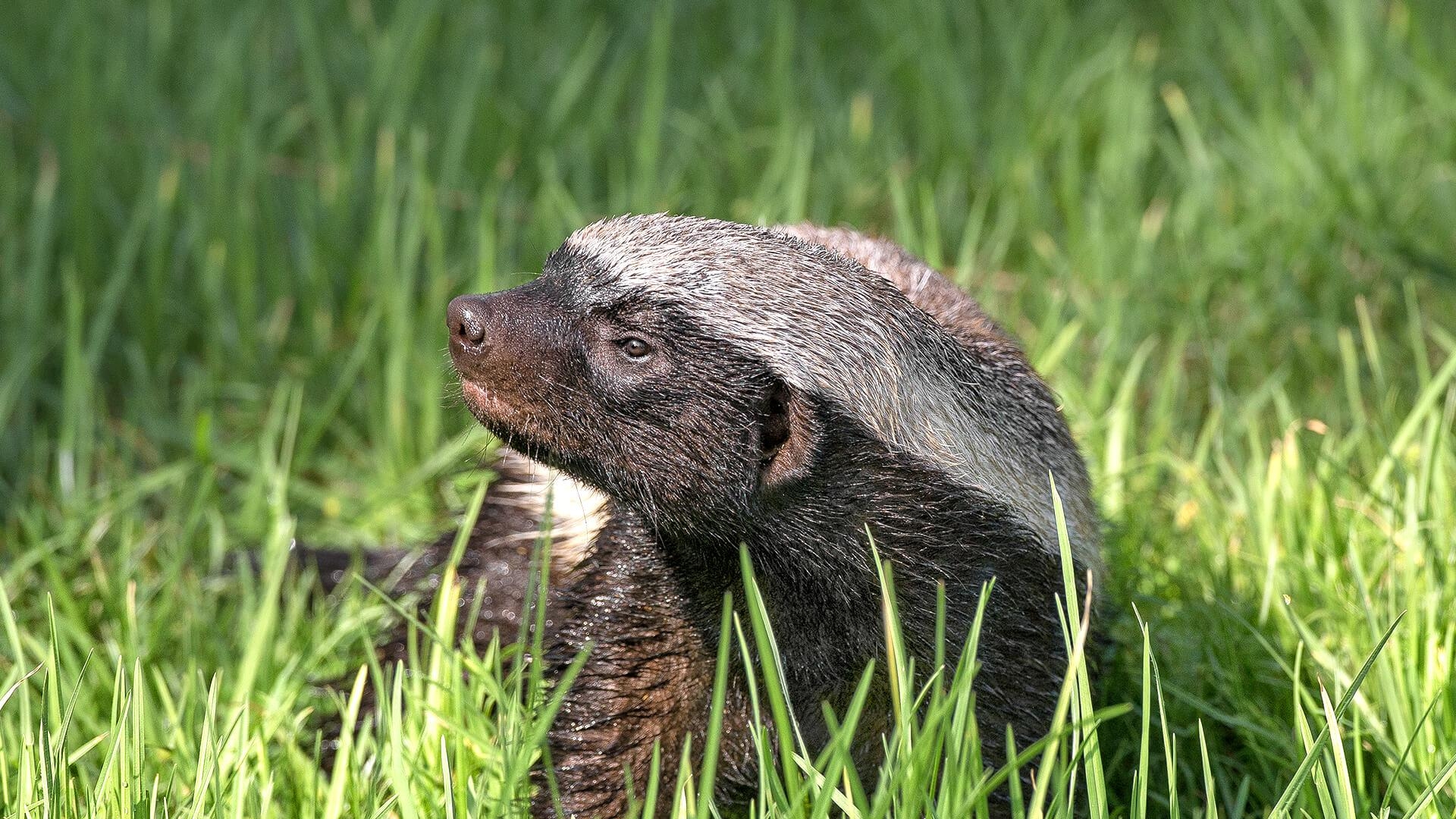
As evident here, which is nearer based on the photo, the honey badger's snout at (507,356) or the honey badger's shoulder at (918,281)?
the honey badger's snout at (507,356)

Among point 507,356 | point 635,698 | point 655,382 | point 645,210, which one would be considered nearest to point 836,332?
point 655,382

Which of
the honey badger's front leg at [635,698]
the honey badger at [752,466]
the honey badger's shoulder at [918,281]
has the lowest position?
the honey badger's front leg at [635,698]

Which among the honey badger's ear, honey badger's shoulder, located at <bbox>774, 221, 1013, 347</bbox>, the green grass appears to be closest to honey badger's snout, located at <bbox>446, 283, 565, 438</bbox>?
the honey badger's ear

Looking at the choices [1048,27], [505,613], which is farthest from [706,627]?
[1048,27]

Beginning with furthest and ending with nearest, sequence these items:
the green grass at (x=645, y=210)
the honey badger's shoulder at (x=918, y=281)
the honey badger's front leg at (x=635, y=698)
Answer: the honey badger's shoulder at (x=918, y=281), the green grass at (x=645, y=210), the honey badger's front leg at (x=635, y=698)

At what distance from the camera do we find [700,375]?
2662 millimetres

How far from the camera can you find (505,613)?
354 cm

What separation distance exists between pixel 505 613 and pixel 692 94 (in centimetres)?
287

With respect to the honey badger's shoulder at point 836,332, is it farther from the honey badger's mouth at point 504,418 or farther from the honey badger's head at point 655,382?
the honey badger's mouth at point 504,418

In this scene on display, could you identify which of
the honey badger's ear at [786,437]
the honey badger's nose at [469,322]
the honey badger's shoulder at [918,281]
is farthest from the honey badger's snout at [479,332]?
the honey badger's shoulder at [918,281]

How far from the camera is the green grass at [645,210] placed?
305 cm

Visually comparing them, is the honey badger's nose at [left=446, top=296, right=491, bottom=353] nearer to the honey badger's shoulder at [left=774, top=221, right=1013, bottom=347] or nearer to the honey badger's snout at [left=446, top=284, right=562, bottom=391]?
the honey badger's snout at [left=446, top=284, right=562, bottom=391]

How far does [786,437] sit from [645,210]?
222 centimetres

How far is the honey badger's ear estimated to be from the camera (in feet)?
8.81
